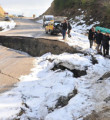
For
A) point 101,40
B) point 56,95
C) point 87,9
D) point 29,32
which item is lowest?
point 56,95

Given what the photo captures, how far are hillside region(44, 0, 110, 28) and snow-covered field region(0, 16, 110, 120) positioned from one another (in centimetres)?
1711

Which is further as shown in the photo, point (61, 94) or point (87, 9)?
point (87, 9)

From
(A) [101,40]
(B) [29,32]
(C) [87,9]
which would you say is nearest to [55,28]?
(B) [29,32]

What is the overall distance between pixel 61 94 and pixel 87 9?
3167 centimetres

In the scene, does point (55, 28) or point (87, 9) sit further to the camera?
point (87, 9)

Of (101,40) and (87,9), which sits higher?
(87,9)

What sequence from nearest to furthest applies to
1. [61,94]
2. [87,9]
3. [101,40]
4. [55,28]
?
[61,94] < [101,40] < [55,28] < [87,9]

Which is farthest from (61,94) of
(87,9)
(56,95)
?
(87,9)

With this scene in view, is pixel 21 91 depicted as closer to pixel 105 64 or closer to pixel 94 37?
pixel 105 64

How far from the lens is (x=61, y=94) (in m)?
7.82

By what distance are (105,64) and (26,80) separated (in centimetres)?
461

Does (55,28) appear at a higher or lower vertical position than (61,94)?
higher

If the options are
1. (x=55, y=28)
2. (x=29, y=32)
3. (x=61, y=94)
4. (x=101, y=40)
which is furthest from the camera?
(x=29, y=32)

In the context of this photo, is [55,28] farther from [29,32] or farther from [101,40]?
[101,40]
